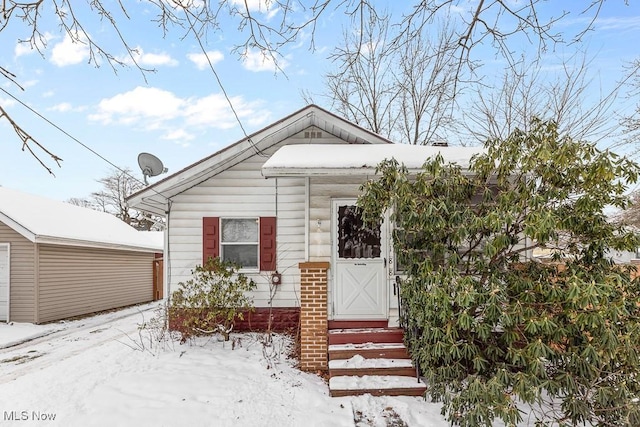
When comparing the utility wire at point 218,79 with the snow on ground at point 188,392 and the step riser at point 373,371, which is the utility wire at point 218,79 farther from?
the step riser at point 373,371

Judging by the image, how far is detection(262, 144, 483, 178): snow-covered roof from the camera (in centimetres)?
595

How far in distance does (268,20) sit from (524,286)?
4.08m

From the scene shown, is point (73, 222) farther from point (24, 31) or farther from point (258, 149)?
point (24, 31)

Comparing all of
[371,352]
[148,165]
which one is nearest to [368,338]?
[371,352]

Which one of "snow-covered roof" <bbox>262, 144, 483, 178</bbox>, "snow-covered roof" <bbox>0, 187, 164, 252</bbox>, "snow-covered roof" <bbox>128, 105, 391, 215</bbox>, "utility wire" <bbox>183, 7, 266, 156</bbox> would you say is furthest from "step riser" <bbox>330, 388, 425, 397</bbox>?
"snow-covered roof" <bbox>0, 187, 164, 252</bbox>

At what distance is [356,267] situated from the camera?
664 centimetres

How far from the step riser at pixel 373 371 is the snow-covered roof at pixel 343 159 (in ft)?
9.43

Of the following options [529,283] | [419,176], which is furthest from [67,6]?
[529,283]

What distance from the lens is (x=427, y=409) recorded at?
487 centimetres

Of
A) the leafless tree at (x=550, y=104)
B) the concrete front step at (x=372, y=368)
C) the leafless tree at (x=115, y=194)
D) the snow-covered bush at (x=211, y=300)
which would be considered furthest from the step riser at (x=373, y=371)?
the leafless tree at (x=115, y=194)

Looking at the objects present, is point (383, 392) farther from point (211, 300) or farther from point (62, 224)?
point (62, 224)

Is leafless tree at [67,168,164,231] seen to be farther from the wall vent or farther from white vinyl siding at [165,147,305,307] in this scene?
the wall vent

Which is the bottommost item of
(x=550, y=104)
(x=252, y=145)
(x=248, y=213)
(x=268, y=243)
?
(x=268, y=243)

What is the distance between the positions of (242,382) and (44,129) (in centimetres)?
408
